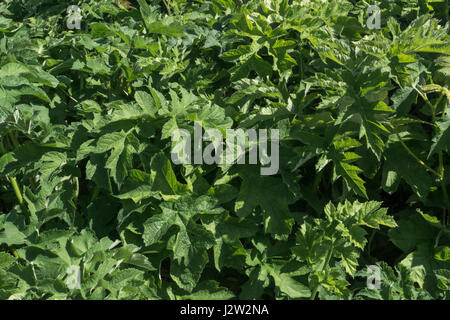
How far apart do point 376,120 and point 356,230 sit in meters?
0.45

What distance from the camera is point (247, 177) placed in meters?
2.21

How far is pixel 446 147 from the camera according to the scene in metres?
2.11

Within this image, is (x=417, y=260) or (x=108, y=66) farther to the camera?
(x=108, y=66)

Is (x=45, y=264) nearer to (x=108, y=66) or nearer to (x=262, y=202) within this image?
(x=262, y=202)

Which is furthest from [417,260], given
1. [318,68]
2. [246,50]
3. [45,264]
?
[45,264]

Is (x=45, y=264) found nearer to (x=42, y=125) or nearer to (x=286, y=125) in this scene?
(x=42, y=125)

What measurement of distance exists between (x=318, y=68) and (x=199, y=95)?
1.94 feet

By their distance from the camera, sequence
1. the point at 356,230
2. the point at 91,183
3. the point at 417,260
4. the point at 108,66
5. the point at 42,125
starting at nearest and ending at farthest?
1. the point at 356,230
2. the point at 417,260
3. the point at 42,125
4. the point at 91,183
5. the point at 108,66

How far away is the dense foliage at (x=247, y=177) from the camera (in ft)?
6.68

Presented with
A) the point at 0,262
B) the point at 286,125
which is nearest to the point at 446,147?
the point at 286,125

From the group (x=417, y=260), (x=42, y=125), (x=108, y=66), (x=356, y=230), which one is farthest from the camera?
(x=108, y=66)

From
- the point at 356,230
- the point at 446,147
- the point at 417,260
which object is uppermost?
the point at 446,147

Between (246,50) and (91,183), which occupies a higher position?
(246,50)

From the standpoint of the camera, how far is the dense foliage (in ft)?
6.68
